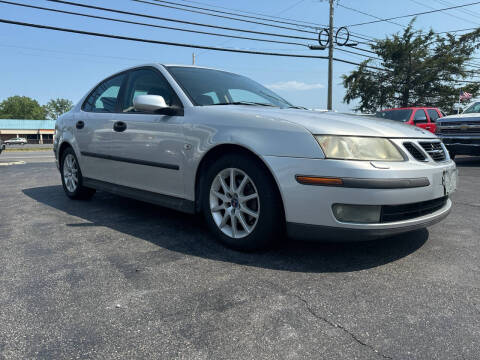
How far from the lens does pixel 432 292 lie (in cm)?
211

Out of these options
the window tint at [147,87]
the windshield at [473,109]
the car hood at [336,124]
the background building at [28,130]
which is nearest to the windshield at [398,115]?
the windshield at [473,109]

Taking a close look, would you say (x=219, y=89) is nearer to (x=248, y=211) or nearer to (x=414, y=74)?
(x=248, y=211)

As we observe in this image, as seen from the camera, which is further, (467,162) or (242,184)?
(467,162)

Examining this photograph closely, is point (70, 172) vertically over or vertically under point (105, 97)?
under

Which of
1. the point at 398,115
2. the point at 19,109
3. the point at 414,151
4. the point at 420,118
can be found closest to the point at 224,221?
the point at 414,151

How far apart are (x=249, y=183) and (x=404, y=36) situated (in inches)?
1201

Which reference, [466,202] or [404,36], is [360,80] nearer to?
[404,36]

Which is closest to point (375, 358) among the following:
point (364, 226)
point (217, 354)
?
point (217, 354)

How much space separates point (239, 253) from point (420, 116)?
11.6 m

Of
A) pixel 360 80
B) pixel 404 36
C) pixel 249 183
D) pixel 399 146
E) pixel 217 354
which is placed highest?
pixel 404 36

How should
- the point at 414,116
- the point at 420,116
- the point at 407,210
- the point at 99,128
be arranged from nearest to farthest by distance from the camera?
the point at 407,210
the point at 99,128
the point at 414,116
the point at 420,116

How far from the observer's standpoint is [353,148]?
2.38 meters

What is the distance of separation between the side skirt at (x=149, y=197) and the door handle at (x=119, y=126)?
1.96 feet

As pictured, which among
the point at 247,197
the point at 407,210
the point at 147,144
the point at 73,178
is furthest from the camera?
the point at 73,178
